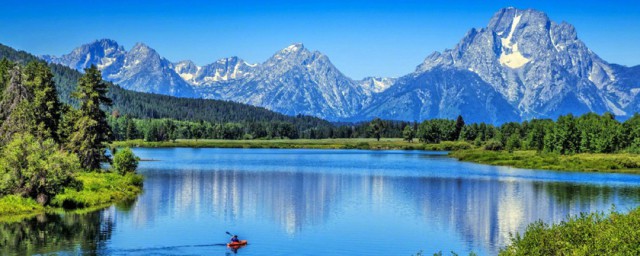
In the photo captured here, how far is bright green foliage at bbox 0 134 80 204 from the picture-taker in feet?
214

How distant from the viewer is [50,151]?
227 feet

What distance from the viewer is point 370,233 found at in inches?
2448

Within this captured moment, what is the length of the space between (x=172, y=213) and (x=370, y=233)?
21897 millimetres

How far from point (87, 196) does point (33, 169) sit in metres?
10.6

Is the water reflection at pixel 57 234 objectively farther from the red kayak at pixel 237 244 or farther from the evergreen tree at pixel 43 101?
the evergreen tree at pixel 43 101

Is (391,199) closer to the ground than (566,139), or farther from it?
closer to the ground

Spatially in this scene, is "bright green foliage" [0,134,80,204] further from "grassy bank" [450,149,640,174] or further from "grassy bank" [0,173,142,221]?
"grassy bank" [450,149,640,174]

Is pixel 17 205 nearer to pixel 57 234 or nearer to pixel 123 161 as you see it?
pixel 57 234

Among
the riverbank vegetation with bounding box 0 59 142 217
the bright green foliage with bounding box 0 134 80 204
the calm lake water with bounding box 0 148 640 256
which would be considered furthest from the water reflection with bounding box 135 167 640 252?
the bright green foliage with bounding box 0 134 80 204

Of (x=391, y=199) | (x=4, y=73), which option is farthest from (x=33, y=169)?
(x=4, y=73)

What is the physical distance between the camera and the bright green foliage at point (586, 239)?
33031 mm

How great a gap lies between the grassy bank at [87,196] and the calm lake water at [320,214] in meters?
2.35

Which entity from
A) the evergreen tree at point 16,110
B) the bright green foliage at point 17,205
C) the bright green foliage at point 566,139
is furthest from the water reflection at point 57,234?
the bright green foliage at point 566,139

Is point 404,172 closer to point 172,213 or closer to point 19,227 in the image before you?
point 172,213
